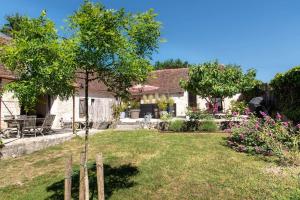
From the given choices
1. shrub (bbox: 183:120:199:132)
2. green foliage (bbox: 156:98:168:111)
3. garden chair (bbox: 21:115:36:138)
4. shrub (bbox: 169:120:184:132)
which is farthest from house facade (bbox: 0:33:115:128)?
green foliage (bbox: 156:98:168:111)

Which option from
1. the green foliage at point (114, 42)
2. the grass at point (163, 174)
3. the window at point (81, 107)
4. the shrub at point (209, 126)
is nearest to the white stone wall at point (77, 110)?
the window at point (81, 107)

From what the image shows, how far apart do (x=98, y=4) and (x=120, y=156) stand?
714 cm

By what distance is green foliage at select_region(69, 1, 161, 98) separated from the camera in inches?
228

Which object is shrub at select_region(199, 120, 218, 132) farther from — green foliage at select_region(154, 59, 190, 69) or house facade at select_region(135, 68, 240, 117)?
green foliage at select_region(154, 59, 190, 69)

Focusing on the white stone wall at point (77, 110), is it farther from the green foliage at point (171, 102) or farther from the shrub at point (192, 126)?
the shrub at point (192, 126)

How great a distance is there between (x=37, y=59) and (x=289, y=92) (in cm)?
1631

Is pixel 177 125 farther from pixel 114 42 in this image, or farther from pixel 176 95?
pixel 176 95

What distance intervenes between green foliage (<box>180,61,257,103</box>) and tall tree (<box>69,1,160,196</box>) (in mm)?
16313

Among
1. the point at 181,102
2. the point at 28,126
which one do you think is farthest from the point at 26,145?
the point at 181,102

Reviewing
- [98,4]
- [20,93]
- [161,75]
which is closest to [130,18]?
[98,4]

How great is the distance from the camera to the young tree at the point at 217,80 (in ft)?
74.4

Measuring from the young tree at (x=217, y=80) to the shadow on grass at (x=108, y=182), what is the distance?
1350 cm

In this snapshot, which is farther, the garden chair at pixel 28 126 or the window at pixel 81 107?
the window at pixel 81 107

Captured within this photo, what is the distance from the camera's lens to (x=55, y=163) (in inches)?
467
